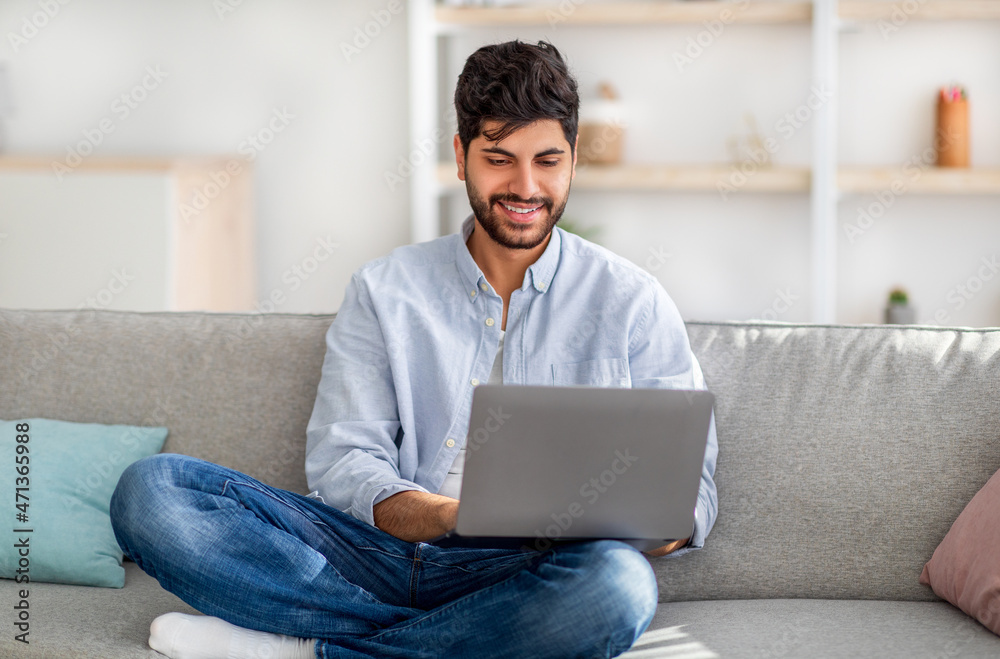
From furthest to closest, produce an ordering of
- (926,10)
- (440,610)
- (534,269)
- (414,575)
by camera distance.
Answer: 1. (926,10)
2. (534,269)
3. (414,575)
4. (440,610)

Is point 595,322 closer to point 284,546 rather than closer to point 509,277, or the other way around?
point 509,277

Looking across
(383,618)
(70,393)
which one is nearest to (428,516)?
(383,618)

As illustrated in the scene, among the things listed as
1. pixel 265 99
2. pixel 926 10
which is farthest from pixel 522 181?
pixel 265 99

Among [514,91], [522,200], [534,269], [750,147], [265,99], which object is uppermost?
[265,99]

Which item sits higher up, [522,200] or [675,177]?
[675,177]

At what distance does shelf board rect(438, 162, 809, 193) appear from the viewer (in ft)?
11.1

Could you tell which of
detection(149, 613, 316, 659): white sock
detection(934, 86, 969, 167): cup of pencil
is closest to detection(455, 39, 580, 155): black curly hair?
detection(149, 613, 316, 659): white sock

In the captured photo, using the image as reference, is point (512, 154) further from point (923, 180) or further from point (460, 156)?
point (923, 180)

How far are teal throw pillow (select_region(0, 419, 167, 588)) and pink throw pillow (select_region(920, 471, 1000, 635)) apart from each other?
125 cm

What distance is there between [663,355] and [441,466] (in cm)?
39

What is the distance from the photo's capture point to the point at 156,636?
1332 millimetres

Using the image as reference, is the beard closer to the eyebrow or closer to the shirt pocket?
the eyebrow

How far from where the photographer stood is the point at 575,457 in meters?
1.17

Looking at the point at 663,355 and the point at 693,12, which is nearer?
the point at 663,355
